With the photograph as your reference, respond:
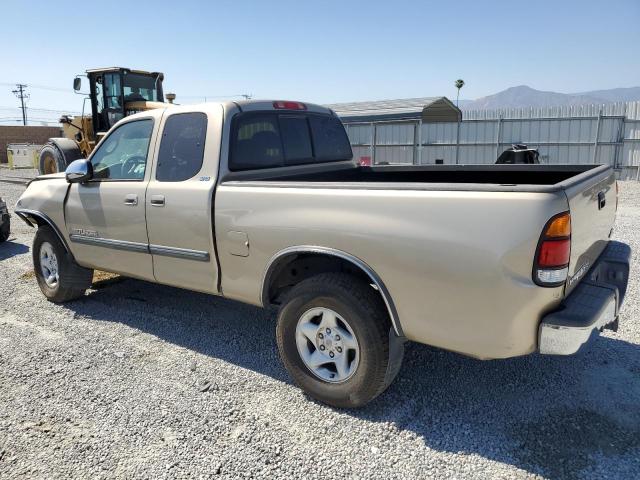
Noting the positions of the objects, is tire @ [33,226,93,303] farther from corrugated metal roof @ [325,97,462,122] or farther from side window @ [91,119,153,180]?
corrugated metal roof @ [325,97,462,122]

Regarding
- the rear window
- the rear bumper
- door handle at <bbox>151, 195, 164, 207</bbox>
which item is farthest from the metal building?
the rear bumper

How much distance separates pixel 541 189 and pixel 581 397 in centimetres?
173

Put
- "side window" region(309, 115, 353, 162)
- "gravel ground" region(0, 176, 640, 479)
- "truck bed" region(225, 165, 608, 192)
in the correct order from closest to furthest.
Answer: "gravel ground" region(0, 176, 640, 479)
"truck bed" region(225, 165, 608, 192)
"side window" region(309, 115, 353, 162)

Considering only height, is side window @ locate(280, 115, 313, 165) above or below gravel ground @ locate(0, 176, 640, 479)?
above

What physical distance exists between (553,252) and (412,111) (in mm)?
20255

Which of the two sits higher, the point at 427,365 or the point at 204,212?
the point at 204,212

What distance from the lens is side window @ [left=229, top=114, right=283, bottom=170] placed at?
3.86 metres

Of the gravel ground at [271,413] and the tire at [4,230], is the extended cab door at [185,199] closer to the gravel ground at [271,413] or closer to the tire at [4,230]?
the gravel ground at [271,413]

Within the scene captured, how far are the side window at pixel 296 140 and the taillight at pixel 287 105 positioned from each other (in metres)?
0.08

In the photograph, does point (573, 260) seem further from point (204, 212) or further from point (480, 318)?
point (204, 212)

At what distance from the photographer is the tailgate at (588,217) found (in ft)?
8.52

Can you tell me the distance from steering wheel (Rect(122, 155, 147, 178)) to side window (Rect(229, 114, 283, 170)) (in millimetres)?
989

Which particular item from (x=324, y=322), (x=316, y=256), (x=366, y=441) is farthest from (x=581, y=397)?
(x=316, y=256)

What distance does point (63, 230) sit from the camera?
5035 millimetres
